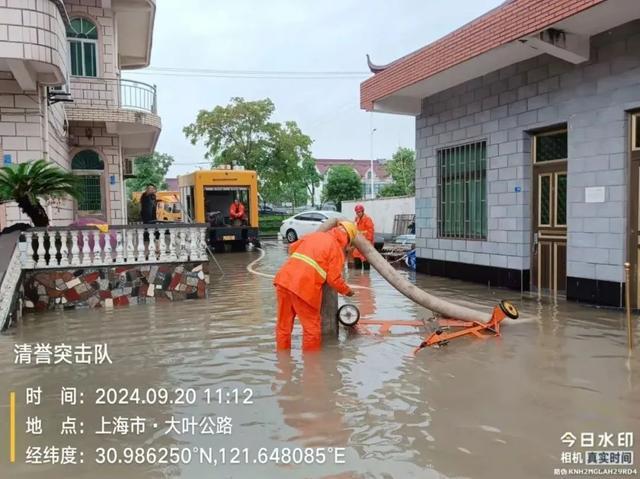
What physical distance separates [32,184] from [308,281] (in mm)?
5326

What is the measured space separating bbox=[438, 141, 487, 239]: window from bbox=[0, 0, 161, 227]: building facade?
7.21 m

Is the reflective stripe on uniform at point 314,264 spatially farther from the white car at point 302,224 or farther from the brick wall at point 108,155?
the white car at point 302,224

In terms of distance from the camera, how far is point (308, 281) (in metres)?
5.56

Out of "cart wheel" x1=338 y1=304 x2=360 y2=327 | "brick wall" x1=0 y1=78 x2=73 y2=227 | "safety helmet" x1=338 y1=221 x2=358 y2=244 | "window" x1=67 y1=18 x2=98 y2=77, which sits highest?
"window" x1=67 y1=18 x2=98 y2=77

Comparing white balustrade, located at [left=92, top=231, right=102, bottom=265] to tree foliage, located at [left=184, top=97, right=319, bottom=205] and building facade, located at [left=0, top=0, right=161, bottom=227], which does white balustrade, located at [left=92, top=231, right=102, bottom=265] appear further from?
tree foliage, located at [left=184, top=97, right=319, bottom=205]

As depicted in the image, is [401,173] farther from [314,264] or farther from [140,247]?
[314,264]

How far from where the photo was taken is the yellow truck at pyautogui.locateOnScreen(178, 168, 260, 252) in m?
19.2

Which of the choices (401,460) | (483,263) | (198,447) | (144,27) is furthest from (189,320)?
(144,27)

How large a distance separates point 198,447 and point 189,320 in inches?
163

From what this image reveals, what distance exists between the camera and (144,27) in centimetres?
1684

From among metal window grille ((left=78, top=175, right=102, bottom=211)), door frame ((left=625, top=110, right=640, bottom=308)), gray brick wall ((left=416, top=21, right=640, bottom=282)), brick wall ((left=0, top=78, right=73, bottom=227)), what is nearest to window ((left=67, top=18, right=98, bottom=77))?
metal window grille ((left=78, top=175, right=102, bottom=211))

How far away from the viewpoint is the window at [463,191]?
421 inches

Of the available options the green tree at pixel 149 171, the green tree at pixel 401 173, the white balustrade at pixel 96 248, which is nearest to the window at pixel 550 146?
the white balustrade at pixel 96 248

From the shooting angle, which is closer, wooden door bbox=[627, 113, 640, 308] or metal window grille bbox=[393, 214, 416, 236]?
wooden door bbox=[627, 113, 640, 308]
